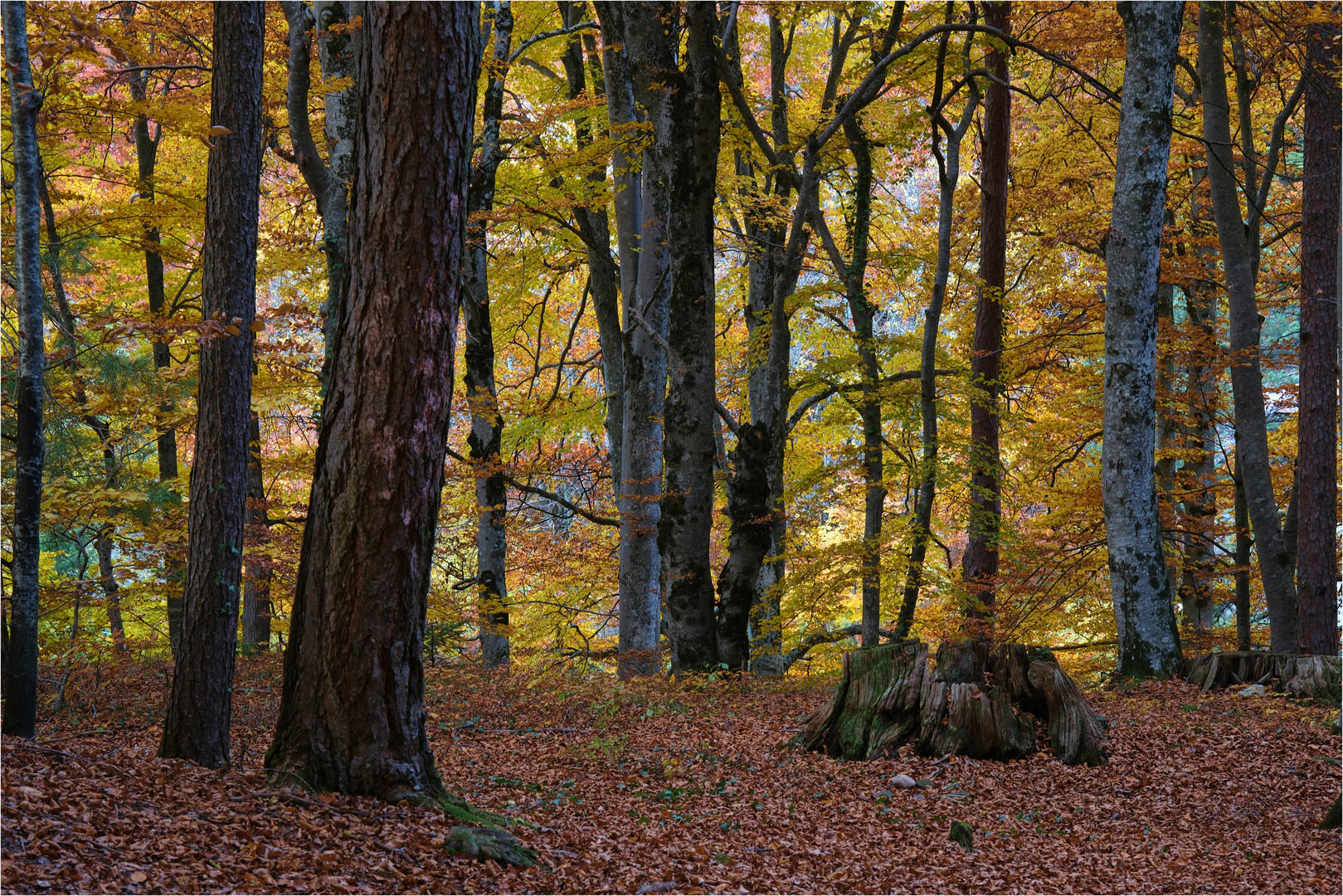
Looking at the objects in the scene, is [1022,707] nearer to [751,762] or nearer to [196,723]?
[751,762]

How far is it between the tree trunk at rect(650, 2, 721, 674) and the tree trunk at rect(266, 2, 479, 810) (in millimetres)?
4833

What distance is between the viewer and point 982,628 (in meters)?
11.3

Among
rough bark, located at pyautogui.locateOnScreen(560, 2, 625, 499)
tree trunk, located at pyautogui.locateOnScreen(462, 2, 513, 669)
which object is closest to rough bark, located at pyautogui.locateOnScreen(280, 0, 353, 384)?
tree trunk, located at pyautogui.locateOnScreen(462, 2, 513, 669)

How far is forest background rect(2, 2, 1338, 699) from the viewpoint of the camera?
9523 mm

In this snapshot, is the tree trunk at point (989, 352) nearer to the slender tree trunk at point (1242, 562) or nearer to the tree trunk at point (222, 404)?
the slender tree trunk at point (1242, 562)

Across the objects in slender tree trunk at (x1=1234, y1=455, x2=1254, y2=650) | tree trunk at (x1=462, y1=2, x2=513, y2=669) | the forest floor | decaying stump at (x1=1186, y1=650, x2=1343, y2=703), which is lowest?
the forest floor

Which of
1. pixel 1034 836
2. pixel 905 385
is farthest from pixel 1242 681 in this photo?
pixel 905 385

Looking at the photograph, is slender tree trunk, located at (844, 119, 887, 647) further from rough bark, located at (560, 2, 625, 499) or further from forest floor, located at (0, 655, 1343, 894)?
forest floor, located at (0, 655, 1343, 894)

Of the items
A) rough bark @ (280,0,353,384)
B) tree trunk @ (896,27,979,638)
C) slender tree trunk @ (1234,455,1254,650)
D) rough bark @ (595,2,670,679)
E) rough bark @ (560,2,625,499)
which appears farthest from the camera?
rough bark @ (560,2,625,499)

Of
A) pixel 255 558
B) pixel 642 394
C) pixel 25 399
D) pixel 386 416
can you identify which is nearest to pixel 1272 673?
pixel 642 394

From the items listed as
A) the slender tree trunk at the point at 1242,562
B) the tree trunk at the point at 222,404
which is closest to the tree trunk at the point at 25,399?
the tree trunk at the point at 222,404

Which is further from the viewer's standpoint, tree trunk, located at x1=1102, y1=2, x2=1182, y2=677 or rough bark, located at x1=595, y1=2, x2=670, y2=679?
rough bark, located at x1=595, y1=2, x2=670, y2=679

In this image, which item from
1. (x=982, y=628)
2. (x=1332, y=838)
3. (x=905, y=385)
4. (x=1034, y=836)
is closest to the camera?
(x=1332, y=838)

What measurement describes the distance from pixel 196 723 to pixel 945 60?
33.4 ft
